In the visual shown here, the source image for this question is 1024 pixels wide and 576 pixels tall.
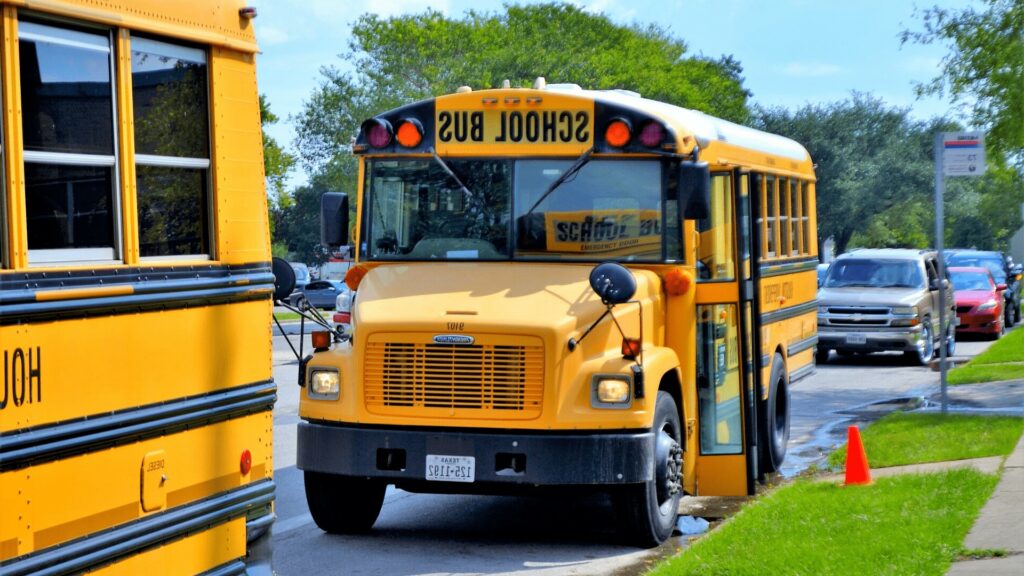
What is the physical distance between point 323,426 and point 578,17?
6064 centimetres

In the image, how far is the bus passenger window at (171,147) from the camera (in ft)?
16.2

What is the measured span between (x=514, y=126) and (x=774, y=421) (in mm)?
3632

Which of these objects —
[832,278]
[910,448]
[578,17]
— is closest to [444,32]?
[578,17]

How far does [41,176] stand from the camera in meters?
4.46

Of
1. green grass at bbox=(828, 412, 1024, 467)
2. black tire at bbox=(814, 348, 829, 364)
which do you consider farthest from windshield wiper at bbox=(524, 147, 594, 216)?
black tire at bbox=(814, 348, 829, 364)

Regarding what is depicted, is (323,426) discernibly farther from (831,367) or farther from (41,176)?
(831,367)

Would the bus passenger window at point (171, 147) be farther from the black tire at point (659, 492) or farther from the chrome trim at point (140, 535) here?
the black tire at point (659, 492)

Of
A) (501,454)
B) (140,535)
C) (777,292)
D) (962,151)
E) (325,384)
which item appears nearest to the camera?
(140,535)

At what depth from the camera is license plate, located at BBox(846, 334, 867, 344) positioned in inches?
865

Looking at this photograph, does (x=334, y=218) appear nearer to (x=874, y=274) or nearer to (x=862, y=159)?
(x=874, y=274)

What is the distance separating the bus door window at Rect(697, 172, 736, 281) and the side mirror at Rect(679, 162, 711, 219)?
1.13ft

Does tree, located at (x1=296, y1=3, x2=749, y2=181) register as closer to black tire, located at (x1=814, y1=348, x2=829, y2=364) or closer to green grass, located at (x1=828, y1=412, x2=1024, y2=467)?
black tire, located at (x1=814, y1=348, x2=829, y2=364)

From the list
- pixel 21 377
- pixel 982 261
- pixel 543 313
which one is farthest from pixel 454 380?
pixel 982 261

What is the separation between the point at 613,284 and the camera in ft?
27.0
